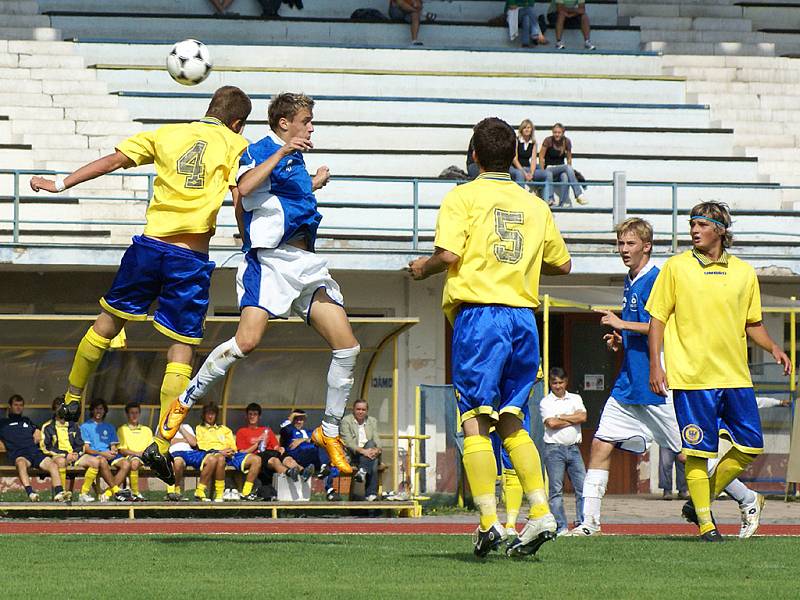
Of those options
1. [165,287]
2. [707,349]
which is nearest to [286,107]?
[165,287]

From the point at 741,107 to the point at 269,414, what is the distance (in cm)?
1181

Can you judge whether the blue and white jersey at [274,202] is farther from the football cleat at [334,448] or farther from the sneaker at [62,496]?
the sneaker at [62,496]

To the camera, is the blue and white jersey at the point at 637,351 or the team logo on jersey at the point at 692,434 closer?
the team logo on jersey at the point at 692,434

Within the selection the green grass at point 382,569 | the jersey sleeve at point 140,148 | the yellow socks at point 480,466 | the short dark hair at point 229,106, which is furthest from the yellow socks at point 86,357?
the yellow socks at point 480,466

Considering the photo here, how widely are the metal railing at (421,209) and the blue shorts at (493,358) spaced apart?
38.5 feet

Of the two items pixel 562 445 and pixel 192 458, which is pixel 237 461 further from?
pixel 562 445

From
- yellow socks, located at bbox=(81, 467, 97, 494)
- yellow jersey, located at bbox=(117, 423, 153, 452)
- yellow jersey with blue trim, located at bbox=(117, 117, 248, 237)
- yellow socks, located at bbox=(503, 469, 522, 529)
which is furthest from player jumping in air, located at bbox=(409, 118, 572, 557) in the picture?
yellow jersey, located at bbox=(117, 423, 153, 452)

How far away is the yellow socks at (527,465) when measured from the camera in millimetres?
8133

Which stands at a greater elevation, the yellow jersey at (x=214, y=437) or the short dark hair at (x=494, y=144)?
the short dark hair at (x=494, y=144)

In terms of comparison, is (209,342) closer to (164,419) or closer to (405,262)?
(405,262)

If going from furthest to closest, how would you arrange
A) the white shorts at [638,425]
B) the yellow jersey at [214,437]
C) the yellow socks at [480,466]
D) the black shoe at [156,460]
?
the yellow jersey at [214,437], the white shorts at [638,425], the black shoe at [156,460], the yellow socks at [480,466]

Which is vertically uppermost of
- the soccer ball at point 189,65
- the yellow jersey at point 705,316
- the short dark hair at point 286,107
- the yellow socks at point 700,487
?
the soccer ball at point 189,65

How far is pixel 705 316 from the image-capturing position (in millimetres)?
9992

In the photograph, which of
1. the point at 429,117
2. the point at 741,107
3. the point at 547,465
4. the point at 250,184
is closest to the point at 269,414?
the point at 547,465
